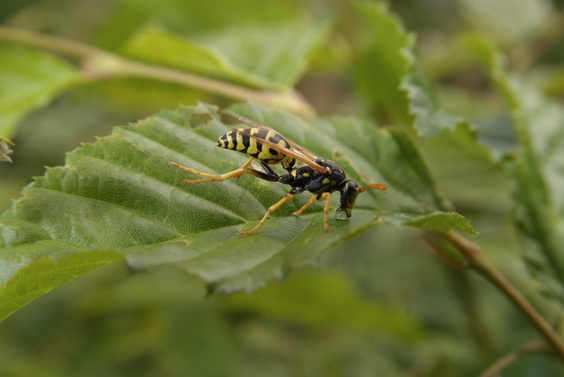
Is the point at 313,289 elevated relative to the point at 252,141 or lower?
lower

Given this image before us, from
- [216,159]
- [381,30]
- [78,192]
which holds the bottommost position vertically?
[78,192]

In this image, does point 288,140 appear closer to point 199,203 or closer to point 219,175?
point 219,175

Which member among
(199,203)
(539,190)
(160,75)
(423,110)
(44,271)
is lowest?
(44,271)

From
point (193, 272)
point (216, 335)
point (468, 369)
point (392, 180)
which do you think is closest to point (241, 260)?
point (193, 272)

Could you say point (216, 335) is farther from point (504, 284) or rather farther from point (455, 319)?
point (504, 284)

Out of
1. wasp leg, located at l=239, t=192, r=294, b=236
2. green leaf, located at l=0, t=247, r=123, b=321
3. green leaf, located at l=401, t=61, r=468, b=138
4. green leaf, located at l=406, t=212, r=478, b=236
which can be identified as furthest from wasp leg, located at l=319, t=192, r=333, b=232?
green leaf, located at l=0, t=247, r=123, b=321

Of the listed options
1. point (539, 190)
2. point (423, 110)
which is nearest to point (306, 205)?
point (423, 110)
